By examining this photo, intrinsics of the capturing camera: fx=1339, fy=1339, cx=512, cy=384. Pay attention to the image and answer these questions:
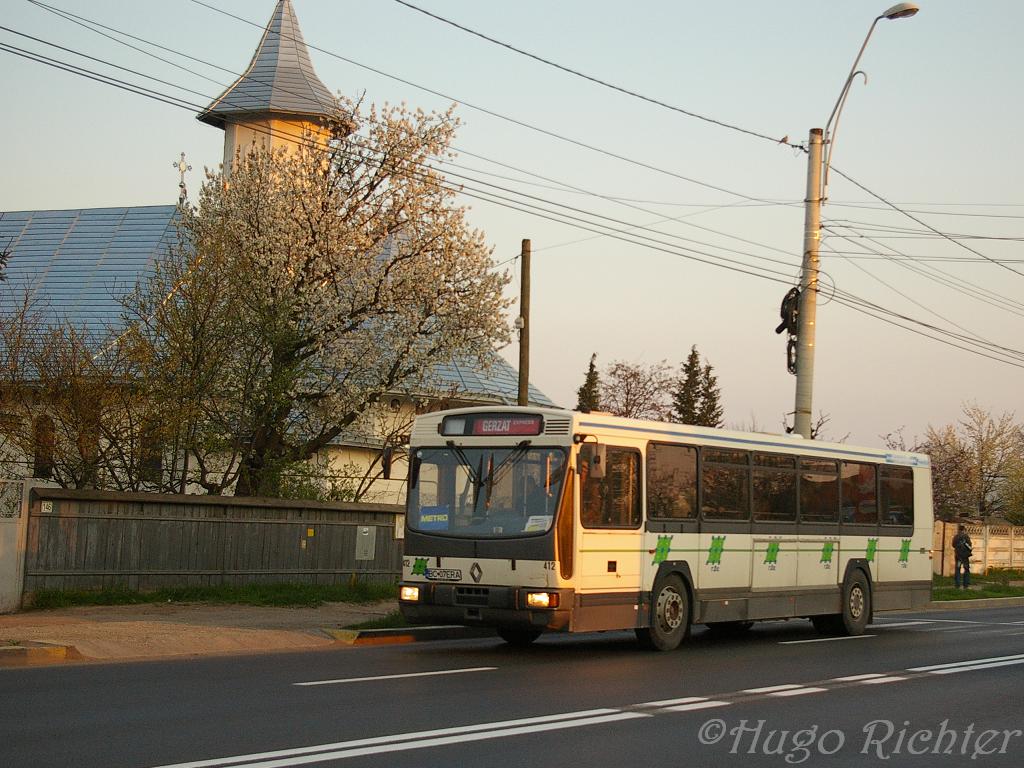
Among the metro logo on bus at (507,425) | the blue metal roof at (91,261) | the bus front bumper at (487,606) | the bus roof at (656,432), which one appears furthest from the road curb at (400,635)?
the blue metal roof at (91,261)

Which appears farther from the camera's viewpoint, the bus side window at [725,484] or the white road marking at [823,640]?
the white road marking at [823,640]

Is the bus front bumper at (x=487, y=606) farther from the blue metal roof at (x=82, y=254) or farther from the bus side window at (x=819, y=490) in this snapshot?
the blue metal roof at (x=82, y=254)

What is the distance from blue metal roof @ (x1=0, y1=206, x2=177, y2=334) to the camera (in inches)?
1686

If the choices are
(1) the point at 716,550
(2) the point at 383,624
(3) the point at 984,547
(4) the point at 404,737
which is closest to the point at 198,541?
(2) the point at 383,624

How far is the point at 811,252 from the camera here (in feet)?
84.0

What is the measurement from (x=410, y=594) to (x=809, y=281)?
40.0 ft

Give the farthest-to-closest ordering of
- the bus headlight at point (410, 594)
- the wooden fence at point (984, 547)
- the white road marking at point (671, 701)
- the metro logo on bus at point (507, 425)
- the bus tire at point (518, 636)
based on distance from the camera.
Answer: the wooden fence at point (984, 547) → the bus tire at point (518, 636) → the bus headlight at point (410, 594) → the metro logo on bus at point (507, 425) → the white road marking at point (671, 701)

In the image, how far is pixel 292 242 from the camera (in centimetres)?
2920

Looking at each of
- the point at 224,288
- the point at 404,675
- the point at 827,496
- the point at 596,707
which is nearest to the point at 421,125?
the point at 224,288

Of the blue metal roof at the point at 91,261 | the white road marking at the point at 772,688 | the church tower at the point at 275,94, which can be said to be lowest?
the white road marking at the point at 772,688

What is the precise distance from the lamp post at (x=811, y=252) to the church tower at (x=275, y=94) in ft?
73.6

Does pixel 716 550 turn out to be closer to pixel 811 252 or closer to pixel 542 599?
pixel 542 599

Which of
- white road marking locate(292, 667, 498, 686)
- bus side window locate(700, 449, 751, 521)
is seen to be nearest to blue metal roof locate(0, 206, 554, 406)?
bus side window locate(700, 449, 751, 521)

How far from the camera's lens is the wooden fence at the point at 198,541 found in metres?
20.8
